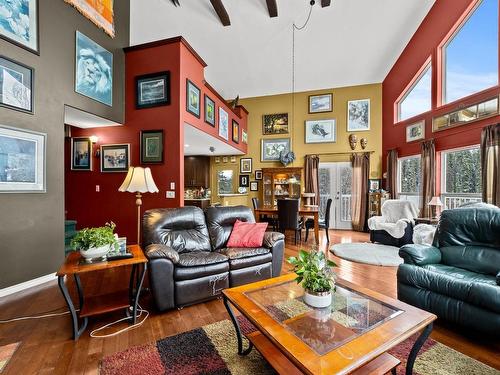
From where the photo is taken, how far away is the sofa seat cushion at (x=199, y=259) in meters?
2.38

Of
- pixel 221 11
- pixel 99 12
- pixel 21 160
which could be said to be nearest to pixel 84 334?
pixel 21 160

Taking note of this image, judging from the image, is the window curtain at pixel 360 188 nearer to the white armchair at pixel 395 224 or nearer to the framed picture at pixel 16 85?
the white armchair at pixel 395 224

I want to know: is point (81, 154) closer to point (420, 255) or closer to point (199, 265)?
point (199, 265)

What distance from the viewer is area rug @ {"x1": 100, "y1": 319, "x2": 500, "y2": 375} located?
1555mm

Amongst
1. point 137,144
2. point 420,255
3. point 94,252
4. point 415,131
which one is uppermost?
point 415,131

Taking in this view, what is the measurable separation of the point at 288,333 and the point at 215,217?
2084mm

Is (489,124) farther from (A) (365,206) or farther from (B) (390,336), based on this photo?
(B) (390,336)

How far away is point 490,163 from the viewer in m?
3.43

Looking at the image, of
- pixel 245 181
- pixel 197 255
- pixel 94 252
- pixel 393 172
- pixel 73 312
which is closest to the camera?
pixel 73 312

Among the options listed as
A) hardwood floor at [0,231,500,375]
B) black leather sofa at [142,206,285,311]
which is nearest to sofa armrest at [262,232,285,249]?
black leather sofa at [142,206,285,311]

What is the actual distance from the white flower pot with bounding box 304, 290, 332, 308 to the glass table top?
31mm

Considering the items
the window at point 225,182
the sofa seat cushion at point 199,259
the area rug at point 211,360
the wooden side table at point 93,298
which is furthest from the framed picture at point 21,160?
the window at point 225,182

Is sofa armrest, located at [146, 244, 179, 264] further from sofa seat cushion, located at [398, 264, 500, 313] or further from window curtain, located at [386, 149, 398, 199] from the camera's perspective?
window curtain, located at [386, 149, 398, 199]

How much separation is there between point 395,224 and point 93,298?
500 cm
